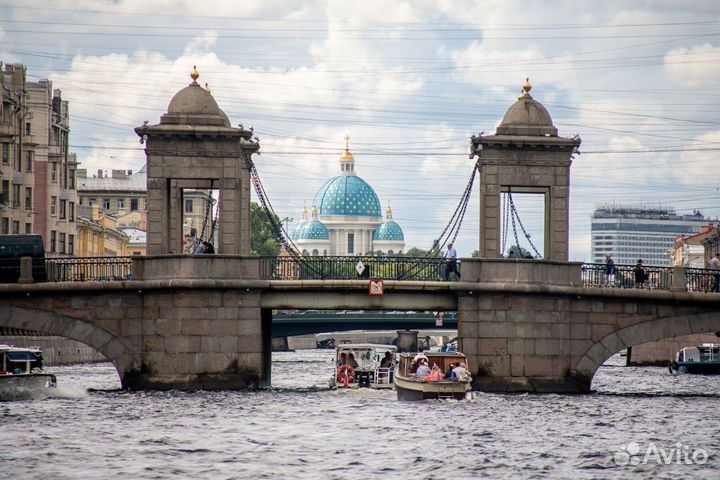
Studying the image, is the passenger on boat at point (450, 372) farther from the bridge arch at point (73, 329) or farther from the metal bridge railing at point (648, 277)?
the bridge arch at point (73, 329)

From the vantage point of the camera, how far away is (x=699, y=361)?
304 feet

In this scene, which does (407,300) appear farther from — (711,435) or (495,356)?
(711,435)

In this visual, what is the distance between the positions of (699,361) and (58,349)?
36021 mm

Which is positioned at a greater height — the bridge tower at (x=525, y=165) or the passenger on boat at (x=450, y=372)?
the bridge tower at (x=525, y=165)

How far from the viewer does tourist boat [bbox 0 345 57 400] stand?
58125 mm

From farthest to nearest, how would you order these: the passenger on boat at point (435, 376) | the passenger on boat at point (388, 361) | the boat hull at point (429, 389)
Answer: the passenger on boat at point (388, 361) < the passenger on boat at point (435, 376) < the boat hull at point (429, 389)

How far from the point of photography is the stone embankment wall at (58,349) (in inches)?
3499

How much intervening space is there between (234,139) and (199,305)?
6122 mm

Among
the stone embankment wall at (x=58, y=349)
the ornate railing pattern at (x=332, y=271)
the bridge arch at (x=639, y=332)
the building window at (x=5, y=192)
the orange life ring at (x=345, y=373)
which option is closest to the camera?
the bridge arch at (x=639, y=332)

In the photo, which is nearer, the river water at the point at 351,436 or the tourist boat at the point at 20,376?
the river water at the point at 351,436

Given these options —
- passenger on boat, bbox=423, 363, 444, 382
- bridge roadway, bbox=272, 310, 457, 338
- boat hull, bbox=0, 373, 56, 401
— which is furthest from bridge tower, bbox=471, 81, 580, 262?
bridge roadway, bbox=272, 310, 457, 338

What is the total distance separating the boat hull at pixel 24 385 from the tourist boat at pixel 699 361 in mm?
42753

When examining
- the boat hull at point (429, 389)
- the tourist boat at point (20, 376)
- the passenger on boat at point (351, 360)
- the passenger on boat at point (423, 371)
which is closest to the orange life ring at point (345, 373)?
the passenger on boat at point (351, 360)
